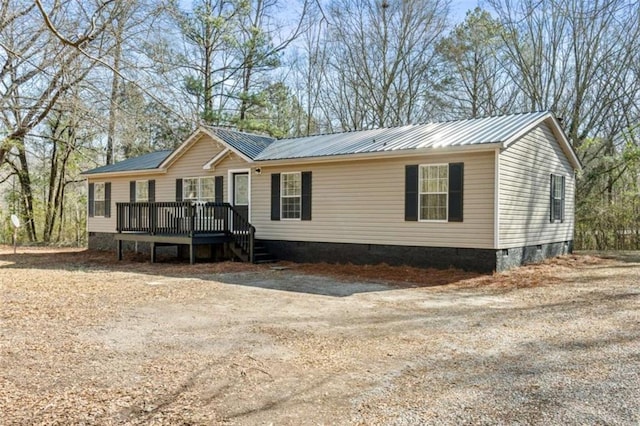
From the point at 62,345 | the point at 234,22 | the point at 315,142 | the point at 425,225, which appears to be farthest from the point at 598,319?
the point at 234,22

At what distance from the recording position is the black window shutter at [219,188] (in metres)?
15.5

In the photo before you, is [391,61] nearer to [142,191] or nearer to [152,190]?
[152,190]

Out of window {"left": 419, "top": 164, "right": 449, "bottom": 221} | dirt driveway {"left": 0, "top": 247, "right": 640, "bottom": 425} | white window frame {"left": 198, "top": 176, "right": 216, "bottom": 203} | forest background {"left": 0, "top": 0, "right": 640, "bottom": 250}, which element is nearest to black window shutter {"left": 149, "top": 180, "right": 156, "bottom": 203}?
forest background {"left": 0, "top": 0, "right": 640, "bottom": 250}

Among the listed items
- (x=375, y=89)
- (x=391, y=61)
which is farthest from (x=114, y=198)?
(x=391, y=61)

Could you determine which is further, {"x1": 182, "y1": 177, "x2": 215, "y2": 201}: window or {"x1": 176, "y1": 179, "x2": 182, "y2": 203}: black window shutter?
{"x1": 176, "y1": 179, "x2": 182, "y2": 203}: black window shutter

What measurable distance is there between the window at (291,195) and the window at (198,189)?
2783mm

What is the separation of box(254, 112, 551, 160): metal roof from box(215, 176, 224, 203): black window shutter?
1546mm

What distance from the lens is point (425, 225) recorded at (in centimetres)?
1190

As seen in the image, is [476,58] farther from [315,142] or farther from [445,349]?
[445,349]

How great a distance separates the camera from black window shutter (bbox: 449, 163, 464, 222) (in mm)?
11375

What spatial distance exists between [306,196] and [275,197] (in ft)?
3.59

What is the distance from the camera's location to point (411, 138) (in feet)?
42.4

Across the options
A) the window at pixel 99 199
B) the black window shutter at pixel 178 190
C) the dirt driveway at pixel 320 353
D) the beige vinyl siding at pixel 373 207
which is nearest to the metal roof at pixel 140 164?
the window at pixel 99 199

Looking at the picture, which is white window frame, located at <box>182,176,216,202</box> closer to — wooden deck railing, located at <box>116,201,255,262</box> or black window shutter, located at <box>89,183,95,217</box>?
wooden deck railing, located at <box>116,201,255,262</box>
